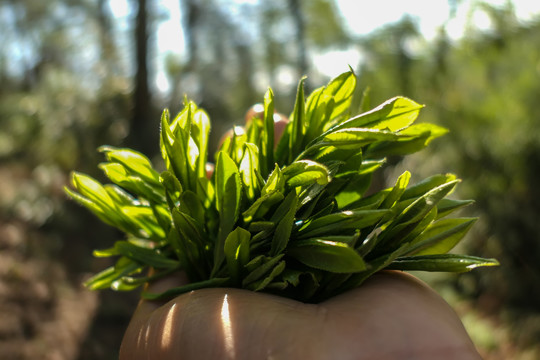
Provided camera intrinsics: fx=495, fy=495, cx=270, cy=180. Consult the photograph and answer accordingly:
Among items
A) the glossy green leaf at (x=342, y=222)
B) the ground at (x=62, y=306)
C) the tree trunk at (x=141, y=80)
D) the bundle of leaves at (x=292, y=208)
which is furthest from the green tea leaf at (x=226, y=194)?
the tree trunk at (x=141, y=80)

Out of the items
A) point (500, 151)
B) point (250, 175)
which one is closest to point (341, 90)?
point (250, 175)

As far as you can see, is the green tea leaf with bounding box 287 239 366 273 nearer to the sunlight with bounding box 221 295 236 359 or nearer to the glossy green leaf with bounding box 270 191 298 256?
the glossy green leaf with bounding box 270 191 298 256

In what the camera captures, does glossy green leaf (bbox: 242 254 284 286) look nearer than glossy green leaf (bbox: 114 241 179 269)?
Yes

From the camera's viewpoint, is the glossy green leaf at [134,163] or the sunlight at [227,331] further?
the glossy green leaf at [134,163]

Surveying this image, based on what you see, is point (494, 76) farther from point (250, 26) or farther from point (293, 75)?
point (250, 26)

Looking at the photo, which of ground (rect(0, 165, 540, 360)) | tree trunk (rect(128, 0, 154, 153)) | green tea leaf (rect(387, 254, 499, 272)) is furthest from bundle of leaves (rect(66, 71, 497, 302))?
tree trunk (rect(128, 0, 154, 153))

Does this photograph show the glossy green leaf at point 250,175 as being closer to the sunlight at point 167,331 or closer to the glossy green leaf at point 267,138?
the glossy green leaf at point 267,138

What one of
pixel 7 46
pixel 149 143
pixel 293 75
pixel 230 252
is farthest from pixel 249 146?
pixel 7 46
